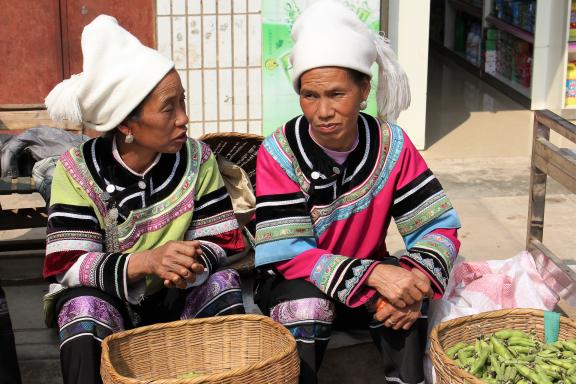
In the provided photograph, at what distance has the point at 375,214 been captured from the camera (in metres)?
3.56

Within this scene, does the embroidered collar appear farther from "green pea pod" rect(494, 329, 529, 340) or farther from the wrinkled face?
"green pea pod" rect(494, 329, 529, 340)

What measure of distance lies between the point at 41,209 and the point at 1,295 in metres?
1.26

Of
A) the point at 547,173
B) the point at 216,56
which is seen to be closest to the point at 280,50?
the point at 216,56

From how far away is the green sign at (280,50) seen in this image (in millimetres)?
6895

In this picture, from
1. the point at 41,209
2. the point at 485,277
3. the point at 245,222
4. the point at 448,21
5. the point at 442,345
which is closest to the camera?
the point at 442,345

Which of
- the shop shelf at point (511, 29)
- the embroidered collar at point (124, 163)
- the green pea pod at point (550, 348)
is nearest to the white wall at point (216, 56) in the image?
the shop shelf at point (511, 29)

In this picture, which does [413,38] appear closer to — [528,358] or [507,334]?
[507,334]

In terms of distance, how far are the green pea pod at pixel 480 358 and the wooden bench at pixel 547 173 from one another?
2.93 feet

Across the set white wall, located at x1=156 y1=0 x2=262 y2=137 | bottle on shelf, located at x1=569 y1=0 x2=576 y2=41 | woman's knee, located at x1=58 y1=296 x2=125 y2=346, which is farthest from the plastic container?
woman's knee, located at x1=58 y1=296 x2=125 y2=346

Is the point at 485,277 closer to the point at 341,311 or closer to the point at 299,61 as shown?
the point at 341,311

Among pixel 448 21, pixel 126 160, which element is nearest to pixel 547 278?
pixel 126 160

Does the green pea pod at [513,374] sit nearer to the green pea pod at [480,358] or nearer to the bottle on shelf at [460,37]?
the green pea pod at [480,358]

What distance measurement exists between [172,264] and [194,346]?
0.94ft

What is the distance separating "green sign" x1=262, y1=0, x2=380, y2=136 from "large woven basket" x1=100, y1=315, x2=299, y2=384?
389cm
